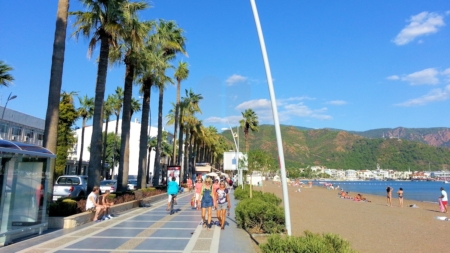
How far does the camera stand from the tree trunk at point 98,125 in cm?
1650

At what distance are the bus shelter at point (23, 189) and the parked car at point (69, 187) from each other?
1083cm

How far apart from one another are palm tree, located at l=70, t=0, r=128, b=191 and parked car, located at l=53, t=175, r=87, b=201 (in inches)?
242

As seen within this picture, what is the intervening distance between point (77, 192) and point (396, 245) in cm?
1756

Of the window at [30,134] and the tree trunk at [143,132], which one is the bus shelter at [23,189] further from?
the window at [30,134]

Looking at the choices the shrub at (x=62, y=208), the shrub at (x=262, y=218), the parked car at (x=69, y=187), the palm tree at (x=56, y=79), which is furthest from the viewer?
the parked car at (x=69, y=187)

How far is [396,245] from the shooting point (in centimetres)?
1169

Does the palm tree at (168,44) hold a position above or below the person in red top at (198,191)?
above

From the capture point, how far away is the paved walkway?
29.3 feet

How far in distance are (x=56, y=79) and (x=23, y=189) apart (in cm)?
458

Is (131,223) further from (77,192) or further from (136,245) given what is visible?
(77,192)

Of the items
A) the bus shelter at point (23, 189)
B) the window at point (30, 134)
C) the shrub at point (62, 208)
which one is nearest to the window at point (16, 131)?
the window at point (30, 134)

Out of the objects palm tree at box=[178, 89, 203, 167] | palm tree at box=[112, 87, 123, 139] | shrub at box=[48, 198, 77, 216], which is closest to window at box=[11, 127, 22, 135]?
palm tree at box=[112, 87, 123, 139]

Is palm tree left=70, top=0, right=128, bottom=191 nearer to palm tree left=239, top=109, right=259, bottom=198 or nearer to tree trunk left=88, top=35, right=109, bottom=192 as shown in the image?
tree trunk left=88, top=35, right=109, bottom=192

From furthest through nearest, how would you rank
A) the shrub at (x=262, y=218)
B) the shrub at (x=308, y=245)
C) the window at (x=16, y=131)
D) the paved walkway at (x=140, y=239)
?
the window at (x=16, y=131) → the shrub at (x=262, y=218) → the paved walkway at (x=140, y=239) → the shrub at (x=308, y=245)
